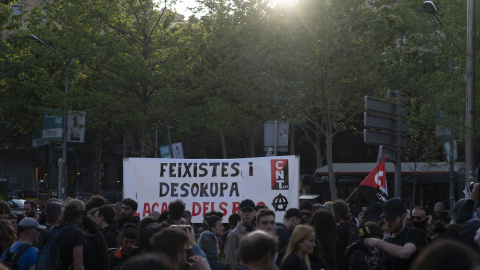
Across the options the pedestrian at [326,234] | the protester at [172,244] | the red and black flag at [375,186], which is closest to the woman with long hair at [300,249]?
the pedestrian at [326,234]

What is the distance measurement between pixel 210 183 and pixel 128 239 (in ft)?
21.5

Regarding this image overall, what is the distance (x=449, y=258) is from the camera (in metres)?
2.11

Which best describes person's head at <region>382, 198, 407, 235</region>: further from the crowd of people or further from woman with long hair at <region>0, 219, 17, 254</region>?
woman with long hair at <region>0, 219, 17, 254</region>

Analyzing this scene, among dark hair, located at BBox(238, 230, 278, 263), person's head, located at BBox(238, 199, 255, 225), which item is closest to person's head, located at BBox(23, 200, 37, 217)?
person's head, located at BBox(238, 199, 255, 225)

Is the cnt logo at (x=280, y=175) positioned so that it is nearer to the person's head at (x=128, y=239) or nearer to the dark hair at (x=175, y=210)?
the dark hair at (x=175, y=210)

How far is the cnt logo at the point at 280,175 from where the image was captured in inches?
524

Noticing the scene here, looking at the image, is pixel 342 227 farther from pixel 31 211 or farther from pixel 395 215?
pixel 31 211

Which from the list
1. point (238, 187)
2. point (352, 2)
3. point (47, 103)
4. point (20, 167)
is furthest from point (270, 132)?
point (20, 167)

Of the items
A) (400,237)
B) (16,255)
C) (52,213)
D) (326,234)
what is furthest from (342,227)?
(16,255)

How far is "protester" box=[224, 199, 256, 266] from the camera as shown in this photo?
25.5 ft

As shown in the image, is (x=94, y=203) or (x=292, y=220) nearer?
(x=292, y=220)

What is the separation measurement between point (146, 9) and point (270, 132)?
13.0 meters

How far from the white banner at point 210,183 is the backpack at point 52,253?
21.6 feet

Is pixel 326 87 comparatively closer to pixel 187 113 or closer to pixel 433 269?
pixel 187 113
